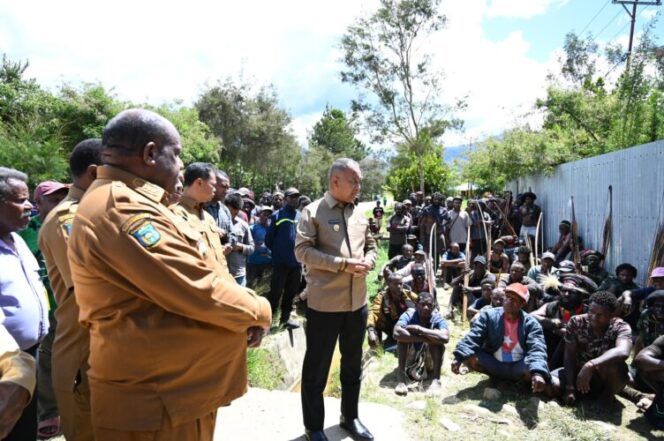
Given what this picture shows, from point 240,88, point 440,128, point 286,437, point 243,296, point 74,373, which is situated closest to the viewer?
point 243,296

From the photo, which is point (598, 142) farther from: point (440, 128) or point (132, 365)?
point (132, 365)

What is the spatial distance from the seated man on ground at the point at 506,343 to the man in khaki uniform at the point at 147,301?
139 inches

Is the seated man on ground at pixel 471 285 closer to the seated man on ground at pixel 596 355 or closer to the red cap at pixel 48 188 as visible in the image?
the seated man on ground at pixel 596 355

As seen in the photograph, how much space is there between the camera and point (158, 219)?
1.48m

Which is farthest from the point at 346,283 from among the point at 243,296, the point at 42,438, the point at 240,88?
the point at 240,88

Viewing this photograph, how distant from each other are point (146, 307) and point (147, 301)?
2 cm

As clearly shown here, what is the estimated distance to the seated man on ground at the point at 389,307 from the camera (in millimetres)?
6152

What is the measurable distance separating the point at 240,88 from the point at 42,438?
69.6 ft

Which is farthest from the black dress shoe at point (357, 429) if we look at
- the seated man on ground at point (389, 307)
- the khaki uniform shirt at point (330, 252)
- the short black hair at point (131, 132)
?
the seated man on ground at point (389, 307)

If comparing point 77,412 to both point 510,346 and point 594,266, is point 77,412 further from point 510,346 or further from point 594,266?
point 594,266

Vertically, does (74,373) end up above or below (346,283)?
below

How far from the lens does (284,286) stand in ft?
21.5

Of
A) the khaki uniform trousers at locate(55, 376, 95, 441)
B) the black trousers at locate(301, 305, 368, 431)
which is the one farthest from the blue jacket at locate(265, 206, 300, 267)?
the khaki uniform trousers at locate(55, 376, 95, 441)

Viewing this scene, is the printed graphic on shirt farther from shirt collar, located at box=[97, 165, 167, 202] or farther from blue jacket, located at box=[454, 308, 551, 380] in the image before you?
shirt collar, located at box=[97, 165, 167, 202]
